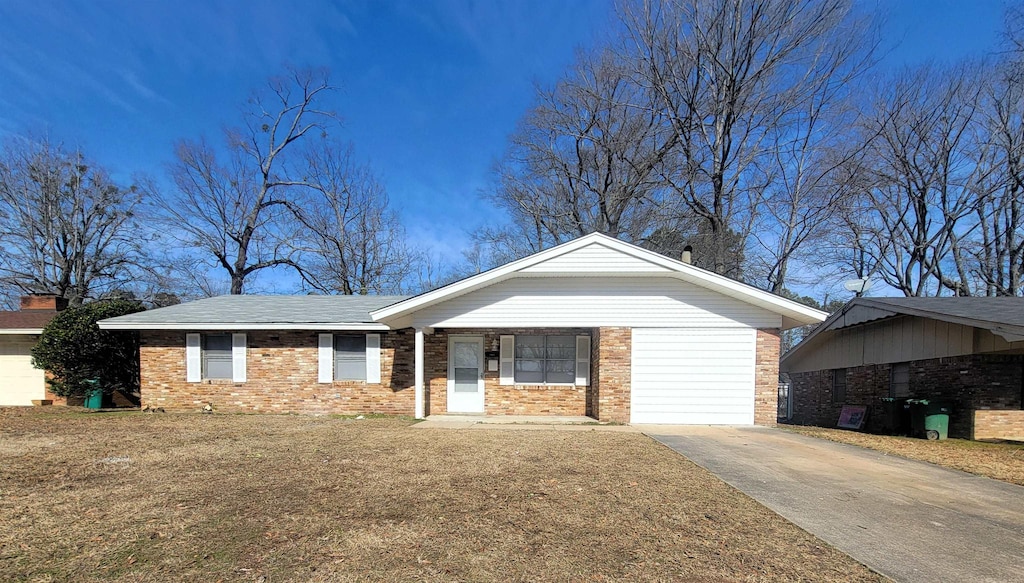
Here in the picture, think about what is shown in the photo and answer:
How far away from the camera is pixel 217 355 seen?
11.6 m

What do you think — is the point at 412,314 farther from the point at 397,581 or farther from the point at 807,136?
the point at 807,136

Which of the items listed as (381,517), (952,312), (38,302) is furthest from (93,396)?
(952,312)

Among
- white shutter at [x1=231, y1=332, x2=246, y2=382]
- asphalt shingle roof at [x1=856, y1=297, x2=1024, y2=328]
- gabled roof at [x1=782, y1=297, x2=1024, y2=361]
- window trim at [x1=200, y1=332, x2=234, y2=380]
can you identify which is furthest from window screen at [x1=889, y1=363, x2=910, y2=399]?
window trim at [x1=200, y1=332, x2=234, y2=380]

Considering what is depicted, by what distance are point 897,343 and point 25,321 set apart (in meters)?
25.3

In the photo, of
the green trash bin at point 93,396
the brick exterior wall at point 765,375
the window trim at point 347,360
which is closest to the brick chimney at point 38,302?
the green trash bin at point 93,396

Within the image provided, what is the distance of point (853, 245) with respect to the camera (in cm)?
2144

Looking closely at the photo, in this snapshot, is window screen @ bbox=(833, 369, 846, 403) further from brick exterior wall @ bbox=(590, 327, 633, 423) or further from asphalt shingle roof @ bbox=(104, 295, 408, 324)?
asphalt shingle roof @ bbox=(104, 295, 408, 324)

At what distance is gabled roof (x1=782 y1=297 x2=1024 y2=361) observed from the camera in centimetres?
852

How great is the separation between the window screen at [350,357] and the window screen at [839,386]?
15175mm

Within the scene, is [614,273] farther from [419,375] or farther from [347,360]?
[347,360]

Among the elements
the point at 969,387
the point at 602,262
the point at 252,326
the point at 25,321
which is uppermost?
the point at 602,262

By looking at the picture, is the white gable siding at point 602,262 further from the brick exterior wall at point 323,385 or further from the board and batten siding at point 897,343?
the board and batten siding at point 897,343

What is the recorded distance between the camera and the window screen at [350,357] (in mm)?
11398

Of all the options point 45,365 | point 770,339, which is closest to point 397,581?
point 770,339
